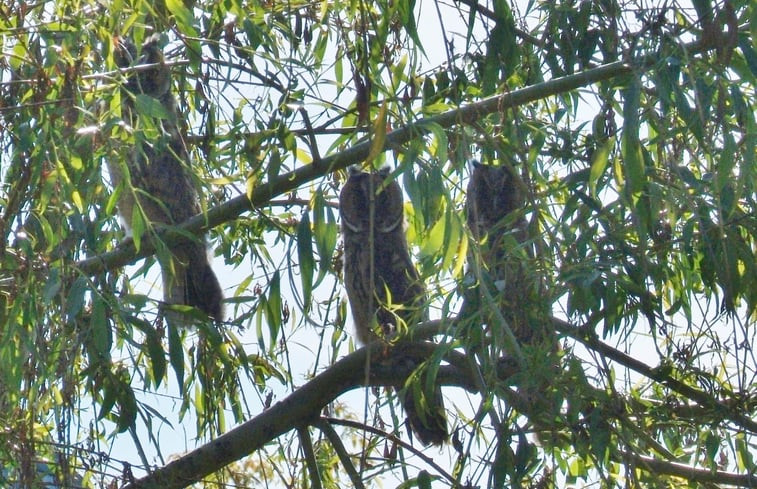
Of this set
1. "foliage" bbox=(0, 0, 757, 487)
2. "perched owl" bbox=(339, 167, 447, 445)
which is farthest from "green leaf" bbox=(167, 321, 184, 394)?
"perched owl" bbox=(339, 167, 447, 445)

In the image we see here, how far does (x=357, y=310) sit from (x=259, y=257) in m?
0.54

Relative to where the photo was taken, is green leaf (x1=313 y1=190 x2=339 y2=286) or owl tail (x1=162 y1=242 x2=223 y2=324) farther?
owl tail (x1=162 y1=242 x2=223 y2=324)

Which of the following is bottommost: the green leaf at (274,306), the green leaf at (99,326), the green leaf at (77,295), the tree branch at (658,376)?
the tree branch at (658,376)

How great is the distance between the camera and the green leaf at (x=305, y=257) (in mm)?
1989

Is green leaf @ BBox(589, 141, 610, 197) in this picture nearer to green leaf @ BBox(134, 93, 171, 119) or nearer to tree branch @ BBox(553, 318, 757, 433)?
tree branch @ BBox(553, 318, 757, 433)

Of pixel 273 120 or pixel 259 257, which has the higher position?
pixel 259 257

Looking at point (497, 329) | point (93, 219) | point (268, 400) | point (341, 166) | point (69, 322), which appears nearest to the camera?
point (497, 329)

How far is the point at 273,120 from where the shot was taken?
2.17m

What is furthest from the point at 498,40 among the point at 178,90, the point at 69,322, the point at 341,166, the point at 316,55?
the point at 178,90

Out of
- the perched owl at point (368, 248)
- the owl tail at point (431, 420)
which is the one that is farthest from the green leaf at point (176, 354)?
the perched owl at point (368, 248)

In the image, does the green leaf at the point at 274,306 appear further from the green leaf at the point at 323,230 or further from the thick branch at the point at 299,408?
the thick branch at the point at 299,408

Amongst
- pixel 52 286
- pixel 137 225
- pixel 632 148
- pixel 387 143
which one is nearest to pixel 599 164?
pixel 632 148

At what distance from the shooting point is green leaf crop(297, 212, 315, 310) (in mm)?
1989

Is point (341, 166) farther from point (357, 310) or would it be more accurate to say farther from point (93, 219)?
point (357, 310)
